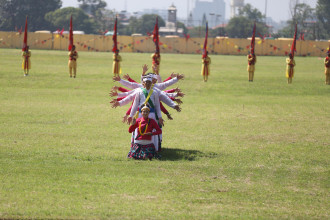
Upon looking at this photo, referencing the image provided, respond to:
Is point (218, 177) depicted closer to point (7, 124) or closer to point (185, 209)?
point (185, 209)

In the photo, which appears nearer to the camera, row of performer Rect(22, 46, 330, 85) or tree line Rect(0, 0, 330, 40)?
row of performer Rect(22, 46, 330, 85)

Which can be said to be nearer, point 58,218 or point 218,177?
point 58,218

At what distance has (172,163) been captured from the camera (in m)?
11.5

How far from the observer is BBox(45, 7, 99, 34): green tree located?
92.0 meters

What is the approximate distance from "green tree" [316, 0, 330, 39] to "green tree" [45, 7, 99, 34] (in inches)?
1711

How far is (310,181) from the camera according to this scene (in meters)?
10.6

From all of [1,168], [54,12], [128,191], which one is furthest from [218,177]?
[54,12]

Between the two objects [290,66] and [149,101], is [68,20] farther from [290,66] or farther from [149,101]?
[149,101]

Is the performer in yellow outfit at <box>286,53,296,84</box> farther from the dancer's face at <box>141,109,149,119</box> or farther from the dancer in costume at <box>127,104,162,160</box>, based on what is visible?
the dancer's face at <box>141,109,149,119</box>

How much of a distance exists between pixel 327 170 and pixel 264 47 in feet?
201

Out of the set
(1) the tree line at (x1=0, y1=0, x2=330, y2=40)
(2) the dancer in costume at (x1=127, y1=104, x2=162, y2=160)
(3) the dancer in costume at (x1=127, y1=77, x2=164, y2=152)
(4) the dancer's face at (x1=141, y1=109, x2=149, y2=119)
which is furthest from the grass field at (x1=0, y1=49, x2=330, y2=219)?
(1) the tree line at (x1=0, y1=0, x2=330, y2=40)

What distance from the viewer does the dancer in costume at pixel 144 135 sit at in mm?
11664

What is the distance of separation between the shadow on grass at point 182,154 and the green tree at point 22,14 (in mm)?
78577

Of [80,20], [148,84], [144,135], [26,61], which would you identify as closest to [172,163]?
[144,135]
